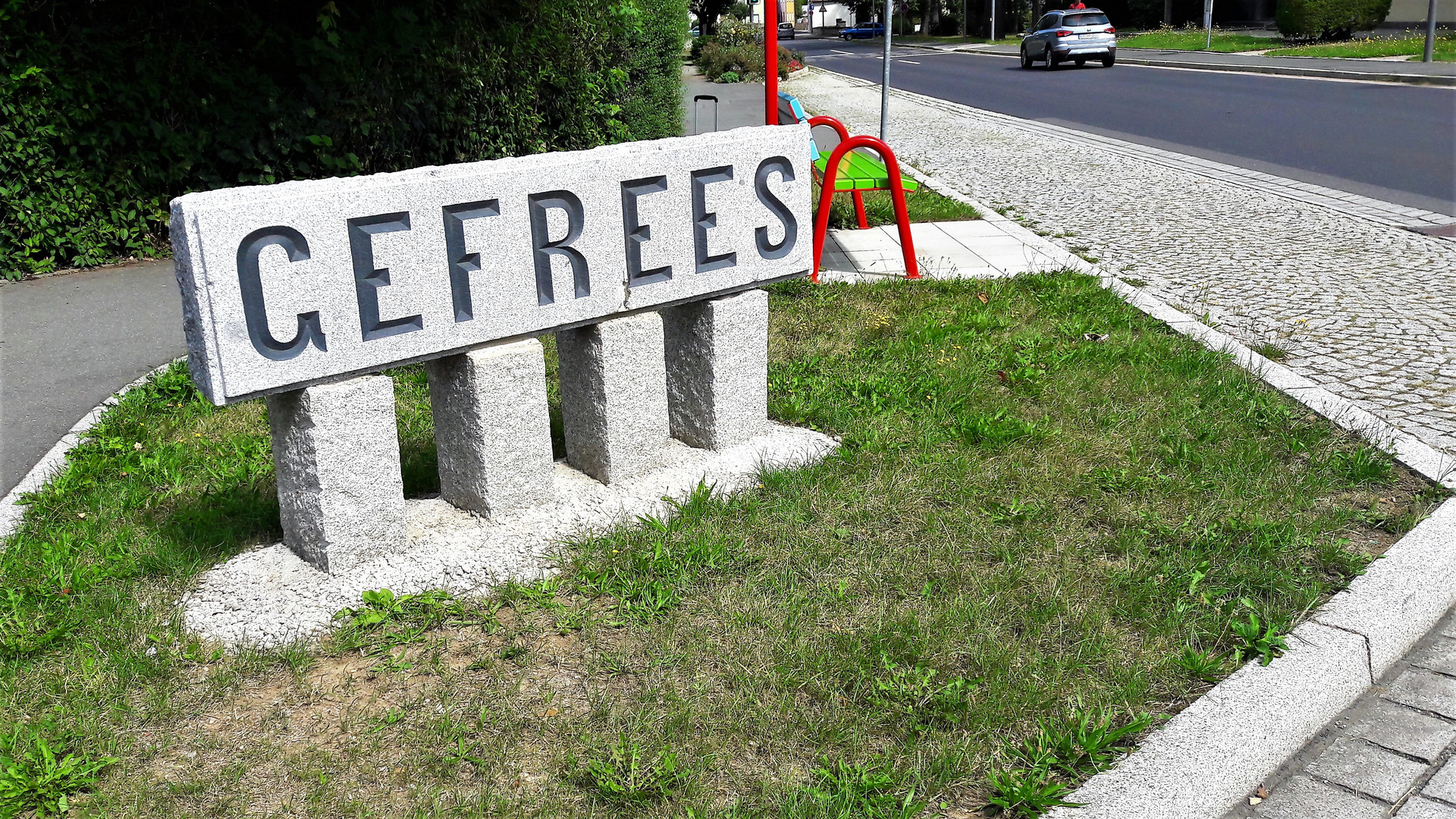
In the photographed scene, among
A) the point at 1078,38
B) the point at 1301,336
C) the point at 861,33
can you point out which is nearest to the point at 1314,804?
the point at 1301,336

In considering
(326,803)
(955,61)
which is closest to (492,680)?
(326,803)

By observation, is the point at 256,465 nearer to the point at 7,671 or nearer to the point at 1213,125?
the point at 7,671

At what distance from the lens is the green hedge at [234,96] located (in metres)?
7.42

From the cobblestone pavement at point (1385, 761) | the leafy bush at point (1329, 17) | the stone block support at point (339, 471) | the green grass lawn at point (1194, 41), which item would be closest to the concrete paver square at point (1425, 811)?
the cobblestone pavement at point (1385, 761)

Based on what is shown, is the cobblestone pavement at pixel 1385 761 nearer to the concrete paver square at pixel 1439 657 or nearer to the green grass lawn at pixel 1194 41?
the concrete paver square at pixel 1439 657

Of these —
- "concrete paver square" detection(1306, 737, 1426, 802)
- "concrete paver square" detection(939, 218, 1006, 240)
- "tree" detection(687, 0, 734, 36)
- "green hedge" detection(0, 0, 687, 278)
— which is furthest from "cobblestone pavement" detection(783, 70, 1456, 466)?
"tree" detection(687, 0, 734, 36)

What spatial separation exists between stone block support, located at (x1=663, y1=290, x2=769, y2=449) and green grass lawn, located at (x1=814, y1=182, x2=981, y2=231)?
16.1ft

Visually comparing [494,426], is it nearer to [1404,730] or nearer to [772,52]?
[1404,730]

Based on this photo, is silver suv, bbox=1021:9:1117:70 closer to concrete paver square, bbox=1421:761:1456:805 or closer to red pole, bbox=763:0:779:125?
red pole, bbox=763:0:779:125

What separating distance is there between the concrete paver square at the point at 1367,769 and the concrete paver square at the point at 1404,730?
39mm

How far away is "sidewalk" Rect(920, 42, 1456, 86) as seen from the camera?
64.7 feet

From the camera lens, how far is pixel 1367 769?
2768 millimetres

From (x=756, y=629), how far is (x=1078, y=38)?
28.1 m

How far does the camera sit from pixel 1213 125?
1510cm
